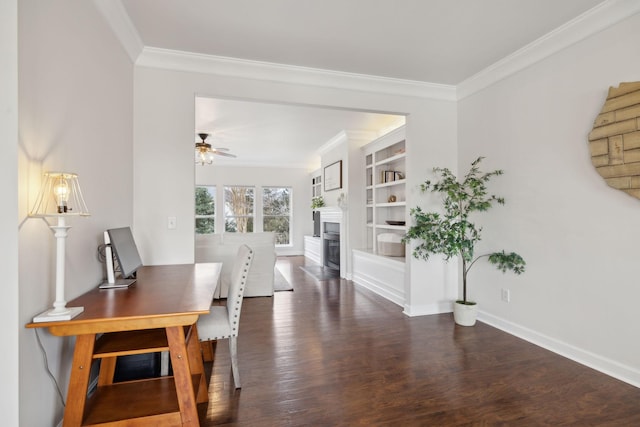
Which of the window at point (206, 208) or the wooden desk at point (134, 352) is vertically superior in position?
the window at point (206, 208)

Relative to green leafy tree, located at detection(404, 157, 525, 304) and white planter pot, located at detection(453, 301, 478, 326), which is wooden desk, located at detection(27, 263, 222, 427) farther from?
white planter pot, located at detection(453, 301, 478, 326)

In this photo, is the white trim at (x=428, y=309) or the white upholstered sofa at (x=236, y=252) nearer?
the white trim at (x=428, y=309)

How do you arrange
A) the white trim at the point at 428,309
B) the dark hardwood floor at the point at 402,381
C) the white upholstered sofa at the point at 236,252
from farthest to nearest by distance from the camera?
the white upholstered sofa at the point at 236,252 < the white trim at the point at 428,309 < the dark hardwood floor at the point at 402,381

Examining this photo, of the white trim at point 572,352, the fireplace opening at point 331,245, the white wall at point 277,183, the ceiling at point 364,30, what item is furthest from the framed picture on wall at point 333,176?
the white trim at point 572,352

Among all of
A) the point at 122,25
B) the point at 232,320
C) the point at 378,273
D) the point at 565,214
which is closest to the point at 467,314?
the point at 565,214

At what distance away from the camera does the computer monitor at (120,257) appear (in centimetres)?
187

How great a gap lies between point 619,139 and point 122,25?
3.63 meters

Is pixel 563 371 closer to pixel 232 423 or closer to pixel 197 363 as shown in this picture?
pixel 232 423

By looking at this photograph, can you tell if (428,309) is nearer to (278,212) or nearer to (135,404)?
A: (135,404)

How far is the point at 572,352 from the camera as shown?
2.45 m

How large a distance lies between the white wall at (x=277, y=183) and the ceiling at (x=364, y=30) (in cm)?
589

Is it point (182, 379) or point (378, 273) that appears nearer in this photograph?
point (182, 379)

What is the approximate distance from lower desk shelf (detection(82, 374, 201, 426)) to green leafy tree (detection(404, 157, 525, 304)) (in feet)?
8.57

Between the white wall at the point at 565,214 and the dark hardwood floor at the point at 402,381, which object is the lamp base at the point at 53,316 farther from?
the white wall at the point at 565,214
